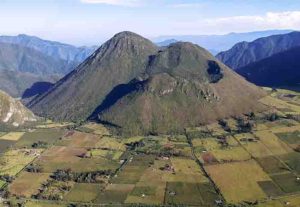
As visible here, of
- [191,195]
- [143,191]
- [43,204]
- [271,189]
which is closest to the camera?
[43,204]

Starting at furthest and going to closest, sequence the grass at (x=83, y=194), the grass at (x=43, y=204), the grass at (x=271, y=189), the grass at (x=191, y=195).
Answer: the grass at (x=271, y=189)
the grass at (x=83, y=194)
the grass at (x=191, y=195)
the grass at (x=43, y=204)

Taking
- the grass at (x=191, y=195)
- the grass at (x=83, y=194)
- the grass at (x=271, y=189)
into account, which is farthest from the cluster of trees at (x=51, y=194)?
the grass at (x=271, y=189)

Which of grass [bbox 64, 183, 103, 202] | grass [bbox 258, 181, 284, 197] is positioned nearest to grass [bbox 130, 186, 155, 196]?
grass [bbox 64, 183, 103, 202]

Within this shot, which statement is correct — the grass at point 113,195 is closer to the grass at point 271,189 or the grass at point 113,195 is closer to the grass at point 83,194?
the grass at point 83,194

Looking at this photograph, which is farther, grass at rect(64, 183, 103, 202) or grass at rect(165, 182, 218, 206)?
grass at rect(64, 183, 103, 202)

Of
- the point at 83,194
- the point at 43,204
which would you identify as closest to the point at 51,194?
the point at 43,204

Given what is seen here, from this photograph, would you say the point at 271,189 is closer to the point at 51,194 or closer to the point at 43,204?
the point at 51,194

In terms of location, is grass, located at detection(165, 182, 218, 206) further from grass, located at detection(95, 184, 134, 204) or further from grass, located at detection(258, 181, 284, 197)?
grass, located at detection(258, 181, 284, 197)

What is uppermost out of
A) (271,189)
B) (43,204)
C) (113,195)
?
(271,189)

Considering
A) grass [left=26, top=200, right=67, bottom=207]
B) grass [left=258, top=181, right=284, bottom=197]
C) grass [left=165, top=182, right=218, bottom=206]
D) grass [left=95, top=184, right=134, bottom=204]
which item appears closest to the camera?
grass [left=26, top=200, right=67, bottom=207]

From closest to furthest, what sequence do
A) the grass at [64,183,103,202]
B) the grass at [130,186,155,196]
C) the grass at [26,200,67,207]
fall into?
the grass at [26,200,67,207] → the grass at [64,183,103,202] → the grass at [130,186,155,196]

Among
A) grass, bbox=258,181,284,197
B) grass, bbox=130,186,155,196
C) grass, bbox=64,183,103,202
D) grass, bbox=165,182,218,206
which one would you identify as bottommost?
grass, bbox=64,183,103,202

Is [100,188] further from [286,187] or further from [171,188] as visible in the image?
[286,187]
